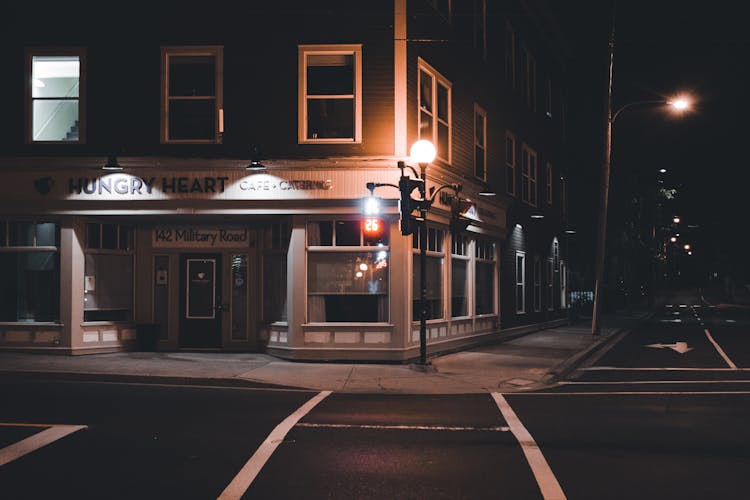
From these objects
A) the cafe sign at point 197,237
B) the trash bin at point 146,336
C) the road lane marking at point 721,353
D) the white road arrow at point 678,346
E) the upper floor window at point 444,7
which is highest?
the upper floor window at point 444,7

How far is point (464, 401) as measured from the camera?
12.1m

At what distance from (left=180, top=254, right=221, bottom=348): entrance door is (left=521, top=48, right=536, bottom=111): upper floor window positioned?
50.1 feet

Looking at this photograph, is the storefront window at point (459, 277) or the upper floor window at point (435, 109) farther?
the storefront window at point (459, 277)

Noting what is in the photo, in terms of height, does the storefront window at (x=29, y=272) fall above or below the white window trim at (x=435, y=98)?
below

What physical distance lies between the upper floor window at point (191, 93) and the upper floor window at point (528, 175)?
14.3 meters

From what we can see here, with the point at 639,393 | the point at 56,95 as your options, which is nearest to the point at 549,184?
the point at 639,393

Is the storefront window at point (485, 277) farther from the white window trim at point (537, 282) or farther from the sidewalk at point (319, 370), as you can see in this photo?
the white window trim at point (537, 282)

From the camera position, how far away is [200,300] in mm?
18984

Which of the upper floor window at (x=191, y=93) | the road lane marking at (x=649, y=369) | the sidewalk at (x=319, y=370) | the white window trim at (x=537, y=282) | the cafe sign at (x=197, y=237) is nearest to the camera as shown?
the sidewalk at (x=319, y=370)

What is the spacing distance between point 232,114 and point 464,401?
8.83 meters

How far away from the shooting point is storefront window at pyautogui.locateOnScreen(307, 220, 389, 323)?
686 inches

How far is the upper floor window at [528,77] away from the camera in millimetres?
29422

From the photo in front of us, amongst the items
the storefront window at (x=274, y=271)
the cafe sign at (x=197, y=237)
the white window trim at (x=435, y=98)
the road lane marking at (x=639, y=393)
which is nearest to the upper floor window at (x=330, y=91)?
the white window trim at (x=435, y=98)

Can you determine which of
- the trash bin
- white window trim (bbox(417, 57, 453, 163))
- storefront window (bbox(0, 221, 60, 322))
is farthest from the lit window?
storefront window (bbox(0, 221, 60, 322))
